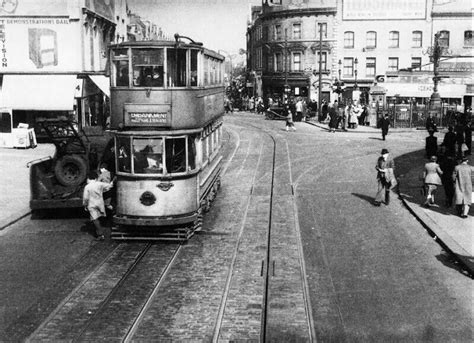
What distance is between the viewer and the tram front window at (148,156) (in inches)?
520

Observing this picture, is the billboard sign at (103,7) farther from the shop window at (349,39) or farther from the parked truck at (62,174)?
the shop window at (349,39)

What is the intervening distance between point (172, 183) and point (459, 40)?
5266 cm

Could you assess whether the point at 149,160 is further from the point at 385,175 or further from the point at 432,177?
the point at 432,177

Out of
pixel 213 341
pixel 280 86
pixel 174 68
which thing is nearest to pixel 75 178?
pixel 174 68

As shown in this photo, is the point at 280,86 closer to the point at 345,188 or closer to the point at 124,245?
the point at 345,188

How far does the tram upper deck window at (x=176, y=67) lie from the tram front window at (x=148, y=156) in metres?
1.29

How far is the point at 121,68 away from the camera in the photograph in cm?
1341

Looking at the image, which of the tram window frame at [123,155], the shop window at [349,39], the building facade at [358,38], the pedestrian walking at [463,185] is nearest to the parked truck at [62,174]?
the tram window frame at [123,155]

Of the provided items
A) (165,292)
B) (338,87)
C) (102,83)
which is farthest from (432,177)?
(338,87)

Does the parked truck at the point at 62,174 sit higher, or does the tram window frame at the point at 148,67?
the tram window frame at the point at 148,67

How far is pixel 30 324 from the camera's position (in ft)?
30.5

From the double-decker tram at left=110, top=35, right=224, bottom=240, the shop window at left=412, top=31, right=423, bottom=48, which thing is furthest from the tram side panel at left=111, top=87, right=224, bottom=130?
the shop window at left=412, top=31, right=423, bottom=48

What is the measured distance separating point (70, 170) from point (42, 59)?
1780cm

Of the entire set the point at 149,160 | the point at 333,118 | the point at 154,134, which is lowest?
the point at 333,118
